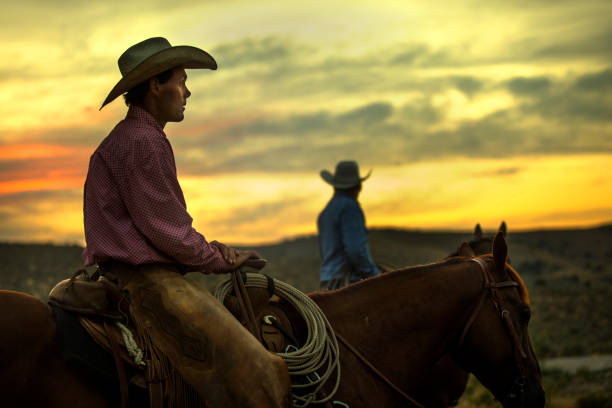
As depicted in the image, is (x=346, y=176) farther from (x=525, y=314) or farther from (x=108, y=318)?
(x=108, y=318)

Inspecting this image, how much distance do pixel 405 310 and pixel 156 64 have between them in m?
2.22

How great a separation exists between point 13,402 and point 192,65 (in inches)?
82.0

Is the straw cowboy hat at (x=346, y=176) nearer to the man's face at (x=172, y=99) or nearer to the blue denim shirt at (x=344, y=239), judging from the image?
the blue denim shirt at (x=344, y=239)

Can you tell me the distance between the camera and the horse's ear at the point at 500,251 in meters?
4.68

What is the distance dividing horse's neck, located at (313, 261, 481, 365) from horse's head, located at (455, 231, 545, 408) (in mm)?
93

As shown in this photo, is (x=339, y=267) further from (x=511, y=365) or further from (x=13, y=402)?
(x=13, y=402)

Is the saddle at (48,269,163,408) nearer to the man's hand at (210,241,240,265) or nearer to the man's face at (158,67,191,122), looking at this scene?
the man's hand at (210,241,240,265)

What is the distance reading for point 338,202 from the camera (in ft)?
29.0

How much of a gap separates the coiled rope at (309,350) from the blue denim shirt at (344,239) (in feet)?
13.3

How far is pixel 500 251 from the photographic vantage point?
4730mm

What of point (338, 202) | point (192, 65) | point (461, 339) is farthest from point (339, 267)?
point (192, 65)

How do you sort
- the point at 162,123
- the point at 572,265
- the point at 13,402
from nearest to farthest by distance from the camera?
the point at 13,402
the point at 162,123
the point at 572,265

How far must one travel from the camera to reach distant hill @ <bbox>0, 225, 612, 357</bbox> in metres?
21.1

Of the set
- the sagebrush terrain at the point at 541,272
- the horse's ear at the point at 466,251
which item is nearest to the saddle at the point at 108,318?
the horse's ear at the point at 466,251
